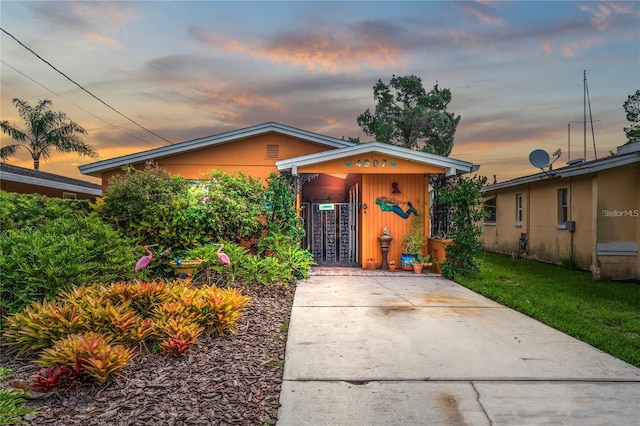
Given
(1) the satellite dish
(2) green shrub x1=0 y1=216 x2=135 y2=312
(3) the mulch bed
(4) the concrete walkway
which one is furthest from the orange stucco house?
(3) the mulch bed

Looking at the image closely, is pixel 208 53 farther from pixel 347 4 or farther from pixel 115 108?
pixel 115 108

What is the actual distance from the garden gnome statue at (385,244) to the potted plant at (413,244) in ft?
1.48

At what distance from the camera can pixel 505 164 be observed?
799 inches

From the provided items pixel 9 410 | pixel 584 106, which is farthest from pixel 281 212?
pixel 584 106

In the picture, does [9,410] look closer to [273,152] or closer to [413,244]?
[413,244]

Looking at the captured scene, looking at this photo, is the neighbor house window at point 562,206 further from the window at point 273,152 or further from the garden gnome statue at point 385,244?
the window at point 273,152

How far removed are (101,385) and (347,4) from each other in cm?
921

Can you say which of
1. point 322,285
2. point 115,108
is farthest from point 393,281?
point 115,108

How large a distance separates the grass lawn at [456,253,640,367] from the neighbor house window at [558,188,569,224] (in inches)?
77.7

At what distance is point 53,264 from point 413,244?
8.35m

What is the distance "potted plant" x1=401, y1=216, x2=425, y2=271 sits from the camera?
11.0m

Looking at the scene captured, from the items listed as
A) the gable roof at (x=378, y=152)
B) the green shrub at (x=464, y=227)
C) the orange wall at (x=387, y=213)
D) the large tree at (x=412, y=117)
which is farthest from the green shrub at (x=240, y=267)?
the large tree at (x=412, y=117)

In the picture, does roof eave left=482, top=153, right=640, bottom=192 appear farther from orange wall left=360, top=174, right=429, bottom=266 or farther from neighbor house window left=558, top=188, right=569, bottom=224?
orange wall left=360, top=174, right=429, bottom=266

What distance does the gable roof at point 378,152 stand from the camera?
10.1 meters
